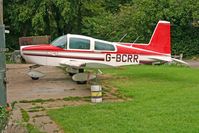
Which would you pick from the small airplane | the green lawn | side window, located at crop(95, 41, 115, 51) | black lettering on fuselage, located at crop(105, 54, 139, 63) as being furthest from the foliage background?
the green lawn

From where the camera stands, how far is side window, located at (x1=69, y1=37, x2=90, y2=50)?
642 inches

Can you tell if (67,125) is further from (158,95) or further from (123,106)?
(158,95)

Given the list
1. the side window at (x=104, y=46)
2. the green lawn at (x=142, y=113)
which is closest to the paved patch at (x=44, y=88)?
the green lawn at (x=142, y=113)

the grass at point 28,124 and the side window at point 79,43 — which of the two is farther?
the side window at point 79,43

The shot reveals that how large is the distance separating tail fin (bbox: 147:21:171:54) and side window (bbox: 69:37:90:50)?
274 cm

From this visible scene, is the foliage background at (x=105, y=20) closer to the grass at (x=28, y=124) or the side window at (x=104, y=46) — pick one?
the side window at (x=104, y=46)

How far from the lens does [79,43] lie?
16.4 metres

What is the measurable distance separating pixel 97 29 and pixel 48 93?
21.4 metres

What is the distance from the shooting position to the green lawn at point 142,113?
8.03 m

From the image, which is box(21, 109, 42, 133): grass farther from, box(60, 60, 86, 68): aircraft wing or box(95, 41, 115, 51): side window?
box(95, 41, 115, 51): side window

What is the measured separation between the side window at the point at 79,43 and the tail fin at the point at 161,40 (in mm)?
2742

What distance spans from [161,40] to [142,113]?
8689mm

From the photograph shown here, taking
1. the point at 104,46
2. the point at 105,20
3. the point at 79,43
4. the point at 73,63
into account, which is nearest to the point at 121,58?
the point at 104,46

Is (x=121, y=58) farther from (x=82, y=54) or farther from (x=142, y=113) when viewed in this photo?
(x=142, y=113)
